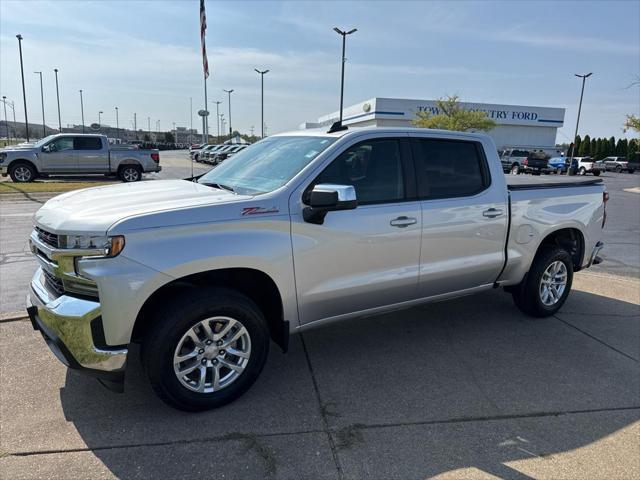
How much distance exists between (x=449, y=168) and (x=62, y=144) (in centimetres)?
1848

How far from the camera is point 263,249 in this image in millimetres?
3191

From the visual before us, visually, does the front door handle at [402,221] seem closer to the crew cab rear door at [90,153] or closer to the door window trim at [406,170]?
the door window trim at [406,170]

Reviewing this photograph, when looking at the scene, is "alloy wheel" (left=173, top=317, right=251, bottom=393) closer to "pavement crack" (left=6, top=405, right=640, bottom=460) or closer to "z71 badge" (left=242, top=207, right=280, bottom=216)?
"pavement crack" (left=6, top=405, right=640, bottom=460)

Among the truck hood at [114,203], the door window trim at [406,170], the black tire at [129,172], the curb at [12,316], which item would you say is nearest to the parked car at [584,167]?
the black tire at [129,172]

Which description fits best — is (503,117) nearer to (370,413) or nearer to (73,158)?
(73,158)

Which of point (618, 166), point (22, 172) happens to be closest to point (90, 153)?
point (22, 172)

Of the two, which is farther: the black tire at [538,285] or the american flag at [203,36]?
the american flag at [203,36]

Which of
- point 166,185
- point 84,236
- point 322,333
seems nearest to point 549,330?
point 322,333

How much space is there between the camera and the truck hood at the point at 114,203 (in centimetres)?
287

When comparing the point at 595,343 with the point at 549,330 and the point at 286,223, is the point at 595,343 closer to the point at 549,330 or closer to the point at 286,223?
the point at 549,330

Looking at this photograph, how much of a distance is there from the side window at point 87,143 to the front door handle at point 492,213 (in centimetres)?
1838

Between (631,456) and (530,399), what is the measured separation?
2.30 feet

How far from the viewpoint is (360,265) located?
3.66 m

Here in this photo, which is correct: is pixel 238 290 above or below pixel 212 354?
above
